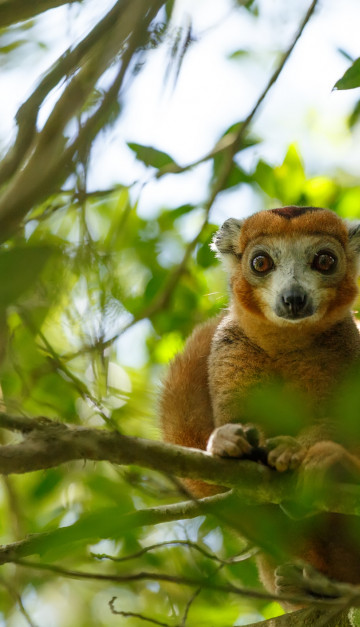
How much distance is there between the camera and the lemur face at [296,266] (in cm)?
493

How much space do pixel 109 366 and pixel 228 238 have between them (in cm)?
191

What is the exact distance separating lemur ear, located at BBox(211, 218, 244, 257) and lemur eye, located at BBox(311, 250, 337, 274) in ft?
2.46

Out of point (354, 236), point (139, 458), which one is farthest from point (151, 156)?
point (139, 458)

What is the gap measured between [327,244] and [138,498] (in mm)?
2199

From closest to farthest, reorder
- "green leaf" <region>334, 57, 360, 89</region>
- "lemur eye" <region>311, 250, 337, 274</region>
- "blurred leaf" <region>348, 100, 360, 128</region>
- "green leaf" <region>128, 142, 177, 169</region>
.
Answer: "green leaf" <region>334, 57, 360, 89</region> → "green leaf" <region>128, 142, 177, 169</region> → "blurred leaf" <region>348, 100, 360, 128</region> → "lemur eye" <region>311, 250, 337, 274</region>

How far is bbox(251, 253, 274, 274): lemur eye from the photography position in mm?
5340

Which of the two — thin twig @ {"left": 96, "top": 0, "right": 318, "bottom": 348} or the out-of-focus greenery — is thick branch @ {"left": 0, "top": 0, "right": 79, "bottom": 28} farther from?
thin twig @ {"left": 96, "top": 0, "right": 318, "bottom": 348}

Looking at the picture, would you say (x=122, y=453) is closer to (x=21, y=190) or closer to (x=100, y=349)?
(x=100, y=349)

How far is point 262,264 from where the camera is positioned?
17.6ft

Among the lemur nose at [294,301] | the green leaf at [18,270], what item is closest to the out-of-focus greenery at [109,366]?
the green leaf at [18,270]

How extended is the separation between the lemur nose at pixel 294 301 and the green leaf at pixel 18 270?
285 centimetres

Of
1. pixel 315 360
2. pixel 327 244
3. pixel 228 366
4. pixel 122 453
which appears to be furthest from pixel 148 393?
pixel 122 453

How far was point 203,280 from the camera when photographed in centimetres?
695

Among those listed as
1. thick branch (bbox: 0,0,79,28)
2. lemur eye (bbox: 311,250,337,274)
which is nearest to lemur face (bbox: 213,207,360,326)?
lemur eye (bbox: 311,250,337,274)
